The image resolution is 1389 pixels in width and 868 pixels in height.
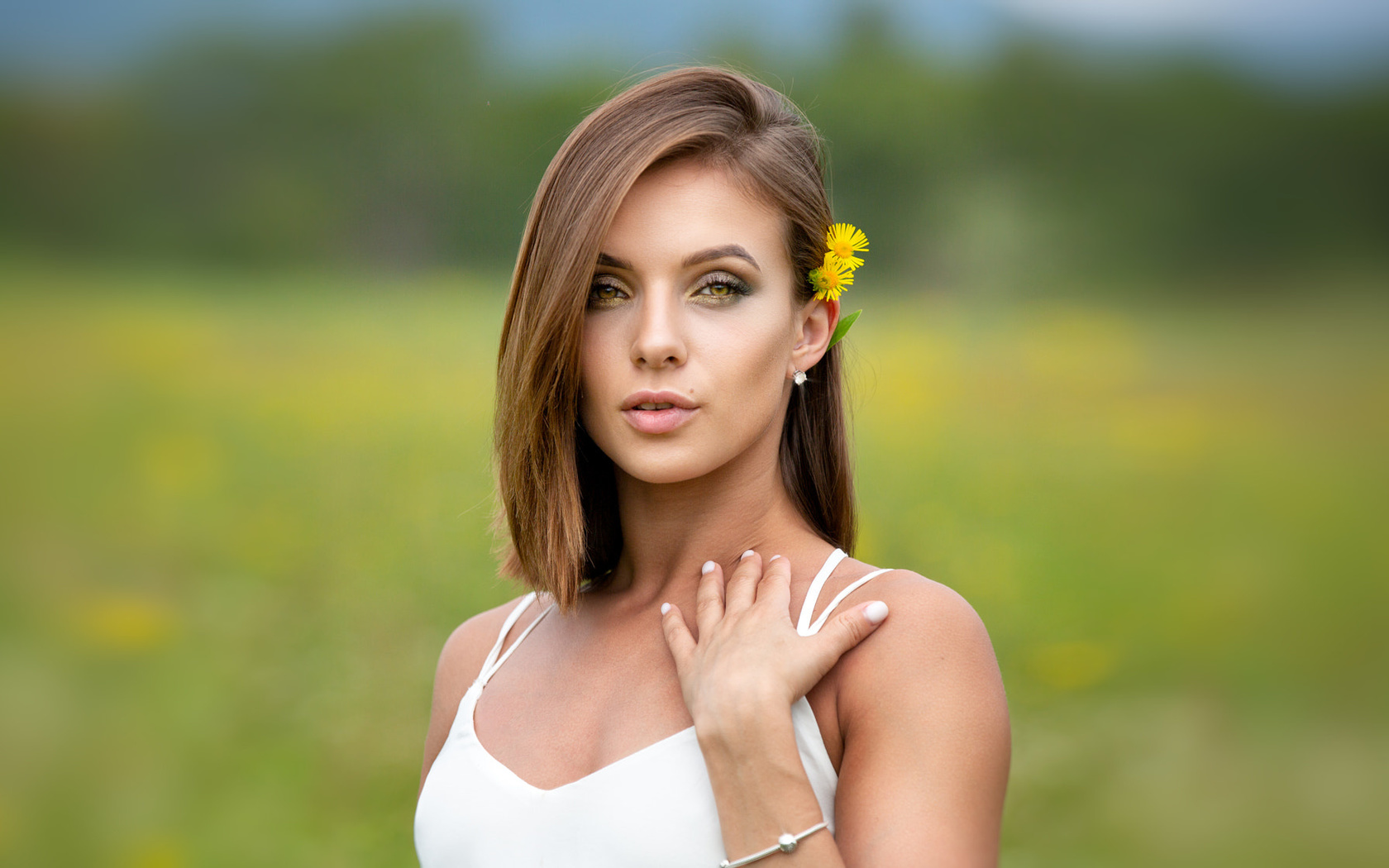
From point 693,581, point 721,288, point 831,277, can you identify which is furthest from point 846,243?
point 693,581

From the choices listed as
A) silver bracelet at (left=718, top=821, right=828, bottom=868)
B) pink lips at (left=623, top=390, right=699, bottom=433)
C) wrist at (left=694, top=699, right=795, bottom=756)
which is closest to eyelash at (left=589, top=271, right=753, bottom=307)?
pink lips at (left=623, top=390, right=699, bottom=433)

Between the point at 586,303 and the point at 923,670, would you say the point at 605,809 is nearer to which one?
the point at 923,670

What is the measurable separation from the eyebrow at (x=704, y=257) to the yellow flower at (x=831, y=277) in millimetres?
208

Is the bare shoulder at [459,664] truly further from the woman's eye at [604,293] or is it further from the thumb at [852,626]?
the thumb at [852,626]

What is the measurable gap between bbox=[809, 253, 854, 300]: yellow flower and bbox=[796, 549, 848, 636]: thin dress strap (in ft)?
1.58

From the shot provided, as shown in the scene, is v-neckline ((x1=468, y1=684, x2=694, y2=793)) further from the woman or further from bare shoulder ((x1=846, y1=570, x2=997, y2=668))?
bare shoulder ((x1=846, y1=570, x2=997, y2=668))

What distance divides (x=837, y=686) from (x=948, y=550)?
2.91m

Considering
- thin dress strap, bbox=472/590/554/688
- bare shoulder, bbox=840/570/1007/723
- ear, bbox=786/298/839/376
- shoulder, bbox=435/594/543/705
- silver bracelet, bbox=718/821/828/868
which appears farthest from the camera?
shoulder, bbox=435/594/543/705

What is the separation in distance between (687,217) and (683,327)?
0.64 feet

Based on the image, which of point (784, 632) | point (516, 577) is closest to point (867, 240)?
point (784, 632)

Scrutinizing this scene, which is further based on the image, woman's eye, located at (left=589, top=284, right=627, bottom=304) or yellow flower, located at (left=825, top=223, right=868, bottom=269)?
yellow flower, located at (left=825, top=223, right=868, bottom=269)

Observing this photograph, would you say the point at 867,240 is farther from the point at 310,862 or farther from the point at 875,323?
the point at 310,862

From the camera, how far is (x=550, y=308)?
6.44ft

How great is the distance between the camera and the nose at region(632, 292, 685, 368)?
6.20 feet
